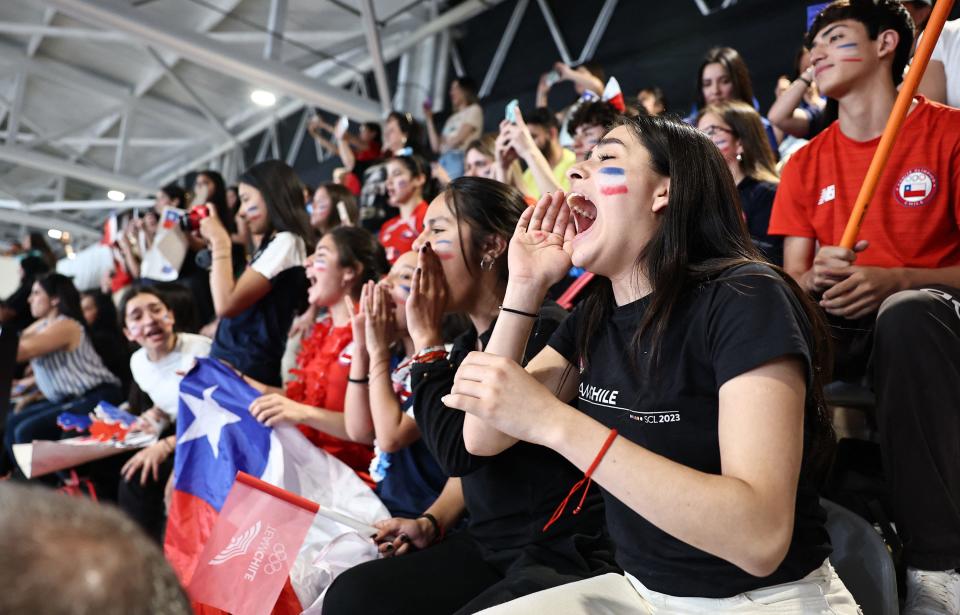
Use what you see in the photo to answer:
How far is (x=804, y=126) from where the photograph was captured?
2.91 m

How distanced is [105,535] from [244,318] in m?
2.65

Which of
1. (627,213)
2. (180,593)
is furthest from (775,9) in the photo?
(180,593)

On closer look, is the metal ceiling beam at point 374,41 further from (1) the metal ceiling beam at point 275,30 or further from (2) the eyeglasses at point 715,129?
(2) the eyeglasses at point 715,129

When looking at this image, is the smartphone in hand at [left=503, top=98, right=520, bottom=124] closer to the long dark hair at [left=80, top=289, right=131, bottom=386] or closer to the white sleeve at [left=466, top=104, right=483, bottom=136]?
the white sleeve at [left=466, top=104, right=483, bottom=136]

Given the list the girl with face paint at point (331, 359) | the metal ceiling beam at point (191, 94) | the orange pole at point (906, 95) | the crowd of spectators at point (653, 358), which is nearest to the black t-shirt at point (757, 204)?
the crowd of spectators at point (653, 358)

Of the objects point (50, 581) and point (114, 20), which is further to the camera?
point (114, 20)

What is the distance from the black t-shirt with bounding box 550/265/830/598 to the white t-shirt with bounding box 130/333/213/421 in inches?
93.1

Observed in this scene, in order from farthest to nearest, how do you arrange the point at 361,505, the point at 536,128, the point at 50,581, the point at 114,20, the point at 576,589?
1. the point at 114,20
2. the point at 536,128
3. the point at 361,505
4. the point at 576,589
5. the point at 50,581

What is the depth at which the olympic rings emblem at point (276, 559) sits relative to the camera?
5.31ft

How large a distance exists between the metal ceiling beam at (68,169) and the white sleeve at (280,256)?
949 centimetres

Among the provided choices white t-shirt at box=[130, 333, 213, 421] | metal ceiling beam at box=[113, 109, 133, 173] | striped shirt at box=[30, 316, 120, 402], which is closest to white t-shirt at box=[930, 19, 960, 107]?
white t-shirt at box=[130, 333, 213, 421]

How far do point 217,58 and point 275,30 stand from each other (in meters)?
0.72

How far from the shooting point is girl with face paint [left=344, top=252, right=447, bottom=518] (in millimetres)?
1980

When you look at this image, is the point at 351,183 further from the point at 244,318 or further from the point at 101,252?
the point at 101,252
